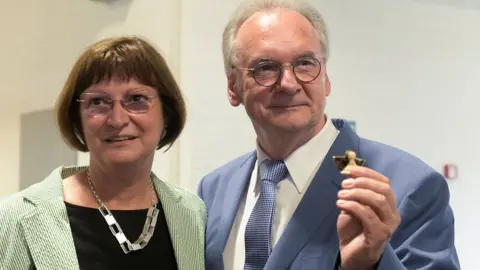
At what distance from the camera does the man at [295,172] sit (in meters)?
1.33

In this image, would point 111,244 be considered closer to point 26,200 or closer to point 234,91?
point 26,200

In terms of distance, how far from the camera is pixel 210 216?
1.70m

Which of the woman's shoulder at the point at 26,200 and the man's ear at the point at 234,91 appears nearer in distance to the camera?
the woman's shoulder at the point at 26,200

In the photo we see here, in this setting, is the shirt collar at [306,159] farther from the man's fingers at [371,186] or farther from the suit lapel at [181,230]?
the man's fingers at [371,186]

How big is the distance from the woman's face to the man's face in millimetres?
267

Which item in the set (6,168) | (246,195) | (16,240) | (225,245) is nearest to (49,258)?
(16,240)

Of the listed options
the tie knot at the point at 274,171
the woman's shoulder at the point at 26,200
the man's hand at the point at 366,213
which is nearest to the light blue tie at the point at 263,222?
the tie knot at the point at 274,171

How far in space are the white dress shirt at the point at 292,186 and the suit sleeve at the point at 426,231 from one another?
271mm

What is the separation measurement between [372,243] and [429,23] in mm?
2659

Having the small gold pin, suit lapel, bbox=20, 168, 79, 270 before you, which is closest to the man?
the small gold pin

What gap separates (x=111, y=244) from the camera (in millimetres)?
1479

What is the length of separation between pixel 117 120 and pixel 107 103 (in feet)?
0.20

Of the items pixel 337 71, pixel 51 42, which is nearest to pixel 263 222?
pixel 337 71

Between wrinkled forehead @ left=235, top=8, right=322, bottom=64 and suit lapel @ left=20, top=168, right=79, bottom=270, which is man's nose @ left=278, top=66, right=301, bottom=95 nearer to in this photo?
wrinkled forehead @ left=235, top=8, right=322, bottom=64
